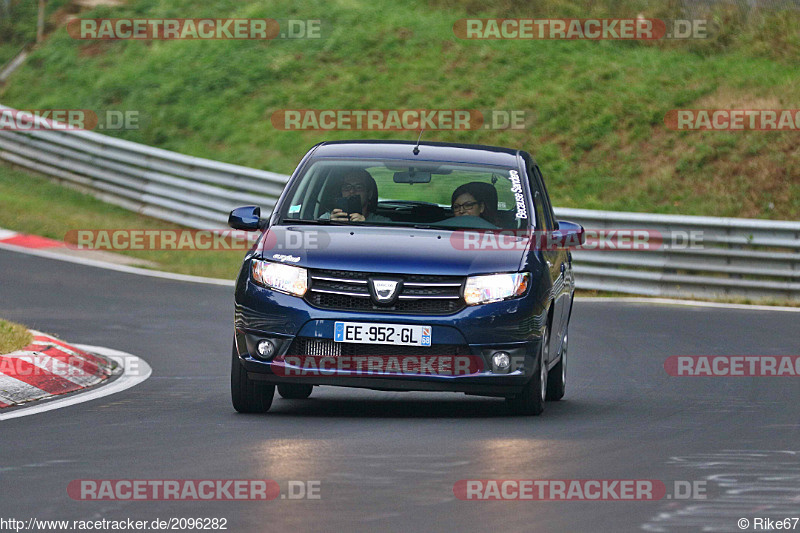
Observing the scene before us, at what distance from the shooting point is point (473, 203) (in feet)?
31.4

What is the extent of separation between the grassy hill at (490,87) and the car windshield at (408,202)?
39.7ft

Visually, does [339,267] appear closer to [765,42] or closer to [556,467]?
[556,467]

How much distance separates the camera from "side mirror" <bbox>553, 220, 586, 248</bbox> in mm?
9891

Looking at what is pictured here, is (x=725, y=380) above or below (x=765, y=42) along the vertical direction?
below

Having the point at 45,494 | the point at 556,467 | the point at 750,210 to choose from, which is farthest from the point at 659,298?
the point at 45,494

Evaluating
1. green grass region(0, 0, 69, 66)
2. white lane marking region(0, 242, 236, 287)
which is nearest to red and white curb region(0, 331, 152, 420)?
white lane marking region(0, 242, 236, 287)

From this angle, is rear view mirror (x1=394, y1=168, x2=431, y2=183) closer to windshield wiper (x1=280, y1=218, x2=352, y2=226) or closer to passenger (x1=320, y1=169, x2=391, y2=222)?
Answer: passenger (x1=320, y1=169, x2=391, y2=222)

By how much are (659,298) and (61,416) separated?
37.3ft

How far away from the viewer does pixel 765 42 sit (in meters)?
25.9

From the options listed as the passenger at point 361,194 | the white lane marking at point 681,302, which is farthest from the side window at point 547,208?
the white lane marking at point 681,302

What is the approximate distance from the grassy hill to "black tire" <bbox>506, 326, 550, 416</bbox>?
41.6ft

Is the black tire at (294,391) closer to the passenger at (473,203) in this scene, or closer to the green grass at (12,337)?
the passenger at (473,203)

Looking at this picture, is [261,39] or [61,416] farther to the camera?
[261,39]

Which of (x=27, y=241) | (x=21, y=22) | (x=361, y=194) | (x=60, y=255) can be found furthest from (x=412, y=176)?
(x=21, y=22)
